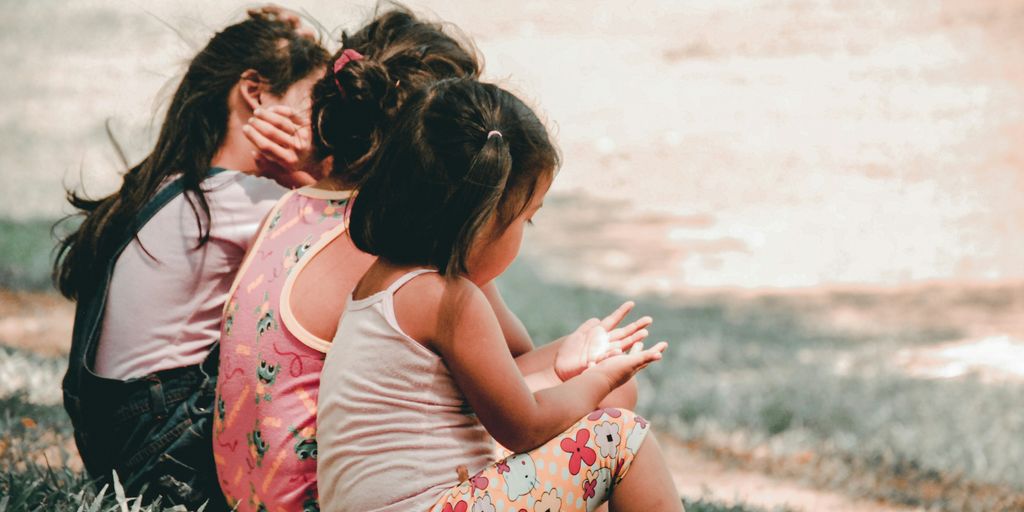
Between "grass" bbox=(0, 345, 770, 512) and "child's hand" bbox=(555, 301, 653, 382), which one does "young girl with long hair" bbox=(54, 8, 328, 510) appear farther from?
"child's hand" bbox=(555, 301, 653, 382)

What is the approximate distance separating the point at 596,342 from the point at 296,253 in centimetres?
60

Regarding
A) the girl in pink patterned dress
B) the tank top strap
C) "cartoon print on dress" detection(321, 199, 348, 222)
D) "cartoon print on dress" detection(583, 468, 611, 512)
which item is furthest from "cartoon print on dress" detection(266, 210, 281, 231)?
"cartoon print on dress" detection(583, 468, 611, 512)

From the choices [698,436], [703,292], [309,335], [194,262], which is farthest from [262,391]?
[703,292]

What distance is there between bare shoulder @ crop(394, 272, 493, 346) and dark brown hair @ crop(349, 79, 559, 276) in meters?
0.04

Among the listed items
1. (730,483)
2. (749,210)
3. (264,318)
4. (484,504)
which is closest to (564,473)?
(484,504)

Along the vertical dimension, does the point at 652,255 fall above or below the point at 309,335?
below

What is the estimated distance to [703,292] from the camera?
6.57m

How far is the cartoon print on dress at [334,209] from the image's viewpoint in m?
2.37

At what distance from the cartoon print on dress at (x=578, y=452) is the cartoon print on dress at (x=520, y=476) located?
0.20 ft

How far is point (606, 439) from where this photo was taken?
7.04 feet

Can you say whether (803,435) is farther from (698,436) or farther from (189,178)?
(189,178)

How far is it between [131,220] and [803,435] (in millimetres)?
2409

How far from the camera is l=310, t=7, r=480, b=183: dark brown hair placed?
7.77 feet

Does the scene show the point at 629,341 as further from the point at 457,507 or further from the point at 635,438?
the point at 457,507
